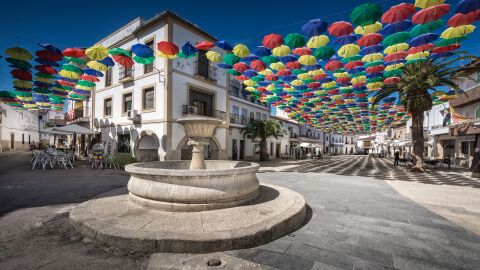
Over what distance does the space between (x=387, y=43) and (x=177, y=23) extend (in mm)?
12963

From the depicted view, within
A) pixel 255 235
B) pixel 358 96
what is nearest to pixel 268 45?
pixel 255 235

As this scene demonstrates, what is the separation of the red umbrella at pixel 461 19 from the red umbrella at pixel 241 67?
25.7 ft

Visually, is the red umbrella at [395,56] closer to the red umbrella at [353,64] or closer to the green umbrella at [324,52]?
the red umbrella at [353,64]

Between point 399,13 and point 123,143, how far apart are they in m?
18.8

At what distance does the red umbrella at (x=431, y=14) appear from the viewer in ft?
19.6

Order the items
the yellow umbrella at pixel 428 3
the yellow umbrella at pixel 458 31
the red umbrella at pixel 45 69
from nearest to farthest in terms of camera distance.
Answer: the yellow umbrella at pixel 428 3 < the yellow umbrella at pixel 458 31 < the red umbrella at pixel 45 69

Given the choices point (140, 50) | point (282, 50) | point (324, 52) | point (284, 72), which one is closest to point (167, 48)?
point (140, 50)

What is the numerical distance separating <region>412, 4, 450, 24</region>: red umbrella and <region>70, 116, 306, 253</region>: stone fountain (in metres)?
6.54

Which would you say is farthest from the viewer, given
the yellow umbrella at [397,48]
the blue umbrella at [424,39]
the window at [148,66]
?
the window at [148,66]

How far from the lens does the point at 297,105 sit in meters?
20.0

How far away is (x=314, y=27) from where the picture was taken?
7.41 meters

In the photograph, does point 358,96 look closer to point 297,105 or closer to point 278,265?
point 297,105

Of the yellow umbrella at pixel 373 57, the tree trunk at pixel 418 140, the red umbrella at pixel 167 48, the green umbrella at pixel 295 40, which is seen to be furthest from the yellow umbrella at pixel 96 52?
the tree trunk at pixel 418 140

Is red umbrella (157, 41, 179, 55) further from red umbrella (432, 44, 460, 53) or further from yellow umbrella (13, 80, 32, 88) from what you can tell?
red umbrella (432, 44, 460, 53)
